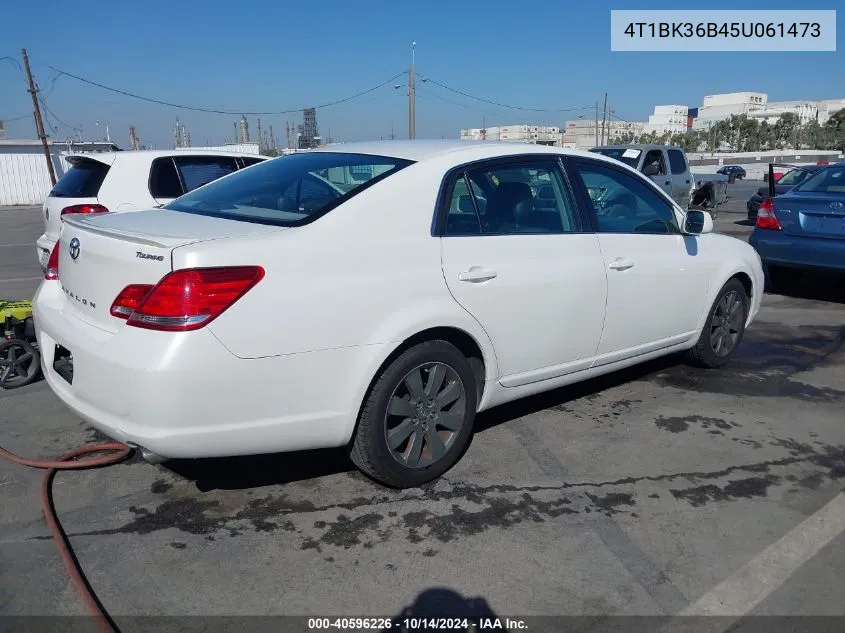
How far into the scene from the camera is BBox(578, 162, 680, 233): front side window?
4.19 meters

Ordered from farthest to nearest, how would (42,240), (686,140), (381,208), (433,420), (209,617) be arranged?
1. (686,140)
2. (42,240)
3. (433,420)
4. (381,208)
5. (209,617)

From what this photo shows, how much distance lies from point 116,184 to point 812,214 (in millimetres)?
7272

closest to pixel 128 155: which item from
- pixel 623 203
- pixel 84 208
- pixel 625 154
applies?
pixel 84 208

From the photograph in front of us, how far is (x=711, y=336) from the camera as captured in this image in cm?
516

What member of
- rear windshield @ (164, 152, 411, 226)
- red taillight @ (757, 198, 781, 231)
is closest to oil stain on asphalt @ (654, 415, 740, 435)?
rear windshield @ (164, 152, 411, 226)

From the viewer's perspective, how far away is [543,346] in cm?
380

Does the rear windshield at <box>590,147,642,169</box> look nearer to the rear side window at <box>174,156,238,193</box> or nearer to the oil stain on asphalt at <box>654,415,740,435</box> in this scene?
the rear side window at <box>174,156,238,193</box>

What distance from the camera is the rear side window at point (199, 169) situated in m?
7.37

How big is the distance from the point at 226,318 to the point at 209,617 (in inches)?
42.1

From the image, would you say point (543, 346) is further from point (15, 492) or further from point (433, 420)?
point (15, 492)

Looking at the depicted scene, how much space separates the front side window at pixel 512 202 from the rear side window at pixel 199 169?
436cm

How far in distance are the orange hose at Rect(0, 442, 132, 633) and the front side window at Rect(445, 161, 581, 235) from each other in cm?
210

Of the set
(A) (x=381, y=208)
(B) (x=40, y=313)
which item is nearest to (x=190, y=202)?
(B) (x=40, y=313)

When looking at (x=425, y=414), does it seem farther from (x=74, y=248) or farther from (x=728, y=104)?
(x=728, y=104)
